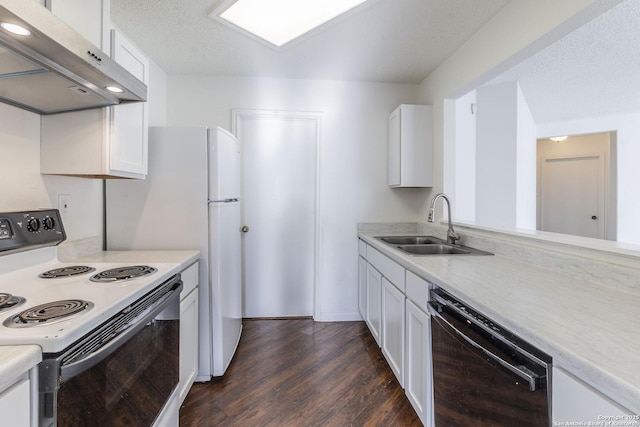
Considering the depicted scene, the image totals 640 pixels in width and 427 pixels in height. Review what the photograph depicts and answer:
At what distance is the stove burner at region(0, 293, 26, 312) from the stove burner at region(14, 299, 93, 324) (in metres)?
0.08

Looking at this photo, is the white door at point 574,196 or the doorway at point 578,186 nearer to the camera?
the doorway at point 578,186

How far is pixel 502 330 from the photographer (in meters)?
0.86

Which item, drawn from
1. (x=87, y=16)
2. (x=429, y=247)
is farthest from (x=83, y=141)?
(x=429, y=247)

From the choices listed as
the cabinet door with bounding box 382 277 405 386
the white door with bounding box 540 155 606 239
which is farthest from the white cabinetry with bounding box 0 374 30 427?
the white door with bounding box 540 155 606 239

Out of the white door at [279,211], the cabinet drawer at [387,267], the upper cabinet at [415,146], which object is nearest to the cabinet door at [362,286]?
the cabinet drawer at [387,267]

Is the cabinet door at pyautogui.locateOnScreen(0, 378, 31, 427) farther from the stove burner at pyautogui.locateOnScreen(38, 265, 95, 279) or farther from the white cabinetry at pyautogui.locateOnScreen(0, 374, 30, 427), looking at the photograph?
the stove burner at pyautogui.locateOnScreen(38, 265, 95, 279)

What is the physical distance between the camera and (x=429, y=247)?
2.10 metres

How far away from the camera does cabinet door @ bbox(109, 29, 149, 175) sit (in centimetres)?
137

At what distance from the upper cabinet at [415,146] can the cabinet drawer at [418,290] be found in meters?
1.21

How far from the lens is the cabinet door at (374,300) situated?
2.08 m

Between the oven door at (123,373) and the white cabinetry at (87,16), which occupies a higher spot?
the white cabinetry at (87,16)

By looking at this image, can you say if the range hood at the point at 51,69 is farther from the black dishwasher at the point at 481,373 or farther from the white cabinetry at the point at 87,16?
the black dishwasher at the point at 481,373

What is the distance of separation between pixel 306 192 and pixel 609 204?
4170mm

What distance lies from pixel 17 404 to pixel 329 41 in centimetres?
231
